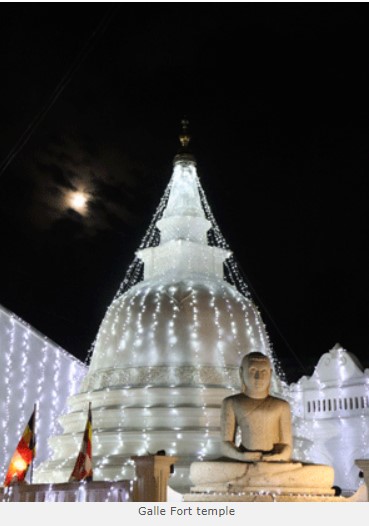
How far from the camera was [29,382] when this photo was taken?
21.4 metres

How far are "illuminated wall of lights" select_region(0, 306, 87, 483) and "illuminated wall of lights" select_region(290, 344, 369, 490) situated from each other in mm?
8622

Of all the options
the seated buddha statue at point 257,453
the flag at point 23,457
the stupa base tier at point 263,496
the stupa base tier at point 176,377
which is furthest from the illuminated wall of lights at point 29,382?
the stupa base tier at point 263,496

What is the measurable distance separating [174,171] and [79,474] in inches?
555

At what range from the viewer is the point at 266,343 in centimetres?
2272

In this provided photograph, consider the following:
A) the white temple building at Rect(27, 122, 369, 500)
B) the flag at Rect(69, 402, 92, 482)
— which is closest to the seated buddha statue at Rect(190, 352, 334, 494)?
the flag at Rect(69, 402, 92, 482)

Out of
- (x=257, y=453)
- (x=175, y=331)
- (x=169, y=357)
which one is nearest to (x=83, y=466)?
(x=257, y=453)

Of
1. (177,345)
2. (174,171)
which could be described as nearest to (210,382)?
(177,345)

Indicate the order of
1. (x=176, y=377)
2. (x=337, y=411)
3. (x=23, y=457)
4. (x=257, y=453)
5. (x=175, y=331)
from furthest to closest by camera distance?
1. (x=337, y=411)
2. (x=175, y=331)
3. (x=176, y=377)
4. (x=23, y=457)
5. (x=257, y=453)

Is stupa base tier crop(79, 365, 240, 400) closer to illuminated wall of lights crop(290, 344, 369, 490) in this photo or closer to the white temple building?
the white temple building

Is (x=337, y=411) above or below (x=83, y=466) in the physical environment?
above

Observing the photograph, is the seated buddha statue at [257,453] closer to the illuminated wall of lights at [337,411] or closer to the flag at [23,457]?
the flag at [23,457]

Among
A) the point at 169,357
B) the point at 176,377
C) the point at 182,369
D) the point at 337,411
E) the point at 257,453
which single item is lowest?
the point at 257,453

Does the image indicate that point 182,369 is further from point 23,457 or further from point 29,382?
point 23,457

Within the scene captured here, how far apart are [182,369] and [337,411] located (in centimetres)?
899
